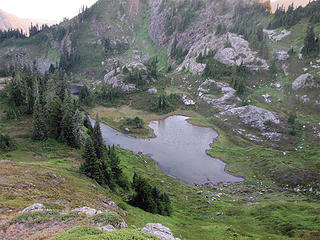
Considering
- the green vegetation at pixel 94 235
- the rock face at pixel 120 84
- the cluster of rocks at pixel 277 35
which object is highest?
the cluster of rocks at pixel 277 35

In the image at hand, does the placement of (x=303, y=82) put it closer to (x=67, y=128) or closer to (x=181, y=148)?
(x=181, y=148)

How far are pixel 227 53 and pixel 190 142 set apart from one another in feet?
309

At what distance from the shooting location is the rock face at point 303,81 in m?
105

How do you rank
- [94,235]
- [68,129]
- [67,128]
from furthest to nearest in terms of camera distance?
[67,128], [68,129], [94,235]

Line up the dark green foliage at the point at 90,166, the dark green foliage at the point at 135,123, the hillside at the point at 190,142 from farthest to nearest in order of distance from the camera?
the dark green foliage at the point at 135,123 → the dark green foliage at the point at 90,166 → the hillside at the point at 190,142

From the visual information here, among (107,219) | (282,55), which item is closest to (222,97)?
(282,55)

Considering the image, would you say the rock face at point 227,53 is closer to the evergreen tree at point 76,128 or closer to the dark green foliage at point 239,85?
the dark green foliage at point 239,85

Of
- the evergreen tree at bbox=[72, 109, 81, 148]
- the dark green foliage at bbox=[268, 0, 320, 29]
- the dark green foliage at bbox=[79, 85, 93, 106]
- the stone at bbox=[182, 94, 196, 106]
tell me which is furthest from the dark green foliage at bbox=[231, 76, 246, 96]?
the evergreen tree at bbox=[72, 109, 81, 148]

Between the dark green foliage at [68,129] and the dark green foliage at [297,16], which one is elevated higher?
the dark green foliage at [297,16]

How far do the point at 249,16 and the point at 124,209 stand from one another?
205 m

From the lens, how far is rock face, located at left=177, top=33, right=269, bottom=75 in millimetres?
141125

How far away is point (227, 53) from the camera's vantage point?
153m

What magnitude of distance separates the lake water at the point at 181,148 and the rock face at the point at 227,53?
65238 millimetres

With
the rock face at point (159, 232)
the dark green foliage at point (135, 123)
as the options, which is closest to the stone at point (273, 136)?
the dark green foliage at point (135, 123)
